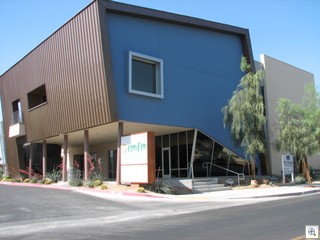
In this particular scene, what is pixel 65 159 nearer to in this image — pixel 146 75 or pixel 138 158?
pixel 146 75

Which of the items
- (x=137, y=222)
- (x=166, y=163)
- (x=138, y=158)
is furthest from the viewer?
(x=166, y=163)

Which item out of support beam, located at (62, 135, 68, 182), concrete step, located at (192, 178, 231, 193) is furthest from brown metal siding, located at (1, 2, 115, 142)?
concrete step, located at (192, 178, 231, 193)

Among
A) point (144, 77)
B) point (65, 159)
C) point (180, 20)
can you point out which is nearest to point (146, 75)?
point (144, 77)

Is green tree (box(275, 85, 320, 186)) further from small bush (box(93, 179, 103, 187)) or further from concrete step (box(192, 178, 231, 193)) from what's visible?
small bush (box(93, 179, 103, 187))

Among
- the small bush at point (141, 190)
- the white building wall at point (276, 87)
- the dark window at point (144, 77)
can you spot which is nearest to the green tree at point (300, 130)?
the white building wall at point (276, 87)

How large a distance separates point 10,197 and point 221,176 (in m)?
15.0

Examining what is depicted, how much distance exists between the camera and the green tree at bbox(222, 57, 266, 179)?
86.2ft

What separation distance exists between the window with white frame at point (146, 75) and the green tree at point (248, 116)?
570 cm

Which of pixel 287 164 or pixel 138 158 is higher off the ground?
pixel 138 158

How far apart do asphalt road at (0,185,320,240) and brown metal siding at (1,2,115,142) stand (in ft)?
27.1

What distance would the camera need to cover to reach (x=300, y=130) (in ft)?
85.8

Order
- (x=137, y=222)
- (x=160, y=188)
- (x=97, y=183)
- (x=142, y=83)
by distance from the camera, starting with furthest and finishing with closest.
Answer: (x=142, y=83)
(x=97, y=183)
(x=160, y=188)
(x=137, y=222)

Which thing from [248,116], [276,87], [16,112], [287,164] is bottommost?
[287,164]

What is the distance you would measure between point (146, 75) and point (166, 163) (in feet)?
26.4
